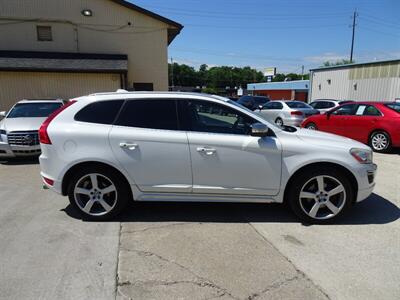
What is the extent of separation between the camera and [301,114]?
14.9 meters

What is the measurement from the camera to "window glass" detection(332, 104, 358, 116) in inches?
392

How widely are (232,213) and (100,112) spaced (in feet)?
7.60

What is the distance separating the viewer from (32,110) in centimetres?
902

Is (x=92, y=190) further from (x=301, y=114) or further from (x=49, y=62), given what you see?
(x=49, y=62)

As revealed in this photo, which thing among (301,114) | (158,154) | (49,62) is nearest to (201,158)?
(158,154)

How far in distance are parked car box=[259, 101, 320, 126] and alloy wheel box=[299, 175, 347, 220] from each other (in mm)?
10497

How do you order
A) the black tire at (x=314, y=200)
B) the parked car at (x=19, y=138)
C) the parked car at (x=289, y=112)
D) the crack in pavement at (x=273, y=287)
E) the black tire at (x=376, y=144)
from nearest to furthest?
the crack in pavement at (x=273, y=287)
the black tire at (x=314, y=200)
the parked car at (x=19, y=138)
the black tire at (x=376, y=144)
the parked car at (x=289, y=112)

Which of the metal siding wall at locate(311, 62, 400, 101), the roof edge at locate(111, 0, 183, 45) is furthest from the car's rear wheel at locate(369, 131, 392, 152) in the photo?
the metal siding wall at locate(311, 62, 400, 101)

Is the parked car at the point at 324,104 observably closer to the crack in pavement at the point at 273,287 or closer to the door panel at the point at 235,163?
the door panel at the point at 235,163

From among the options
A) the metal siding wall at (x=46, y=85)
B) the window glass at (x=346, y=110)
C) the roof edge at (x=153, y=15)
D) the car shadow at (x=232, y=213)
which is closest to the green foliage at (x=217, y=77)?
the roof edge at (x=153, y=15)

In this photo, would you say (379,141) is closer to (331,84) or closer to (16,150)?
(16,150)

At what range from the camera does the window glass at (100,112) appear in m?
4.16

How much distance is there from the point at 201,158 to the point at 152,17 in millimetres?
17555

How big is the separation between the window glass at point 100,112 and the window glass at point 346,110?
8.26m
